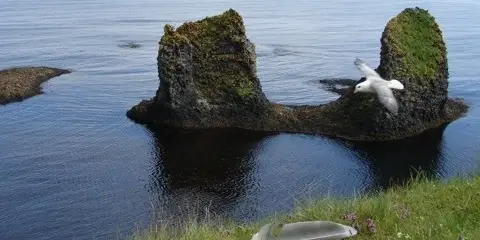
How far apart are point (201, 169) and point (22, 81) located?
36300 mm

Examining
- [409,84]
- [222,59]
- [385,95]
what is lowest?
[409,84]

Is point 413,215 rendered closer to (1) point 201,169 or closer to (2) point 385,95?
(2) point 385,95

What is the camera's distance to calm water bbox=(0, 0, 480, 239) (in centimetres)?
A: 3491

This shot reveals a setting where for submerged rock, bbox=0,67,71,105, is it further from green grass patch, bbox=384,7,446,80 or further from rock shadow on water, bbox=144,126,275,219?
green grass patch, bbox=384,7,446,80

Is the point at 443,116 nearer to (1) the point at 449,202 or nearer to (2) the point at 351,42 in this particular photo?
(1) the point at 449,202

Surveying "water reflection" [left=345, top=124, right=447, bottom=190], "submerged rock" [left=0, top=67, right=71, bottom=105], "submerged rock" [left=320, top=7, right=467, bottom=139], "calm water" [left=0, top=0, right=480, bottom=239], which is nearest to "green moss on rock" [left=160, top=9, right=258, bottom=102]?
"calm water" [left=0, top=0, right=480, bottom=239]

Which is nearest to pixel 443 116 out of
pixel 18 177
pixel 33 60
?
pixel 18 177

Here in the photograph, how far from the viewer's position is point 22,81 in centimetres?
7094

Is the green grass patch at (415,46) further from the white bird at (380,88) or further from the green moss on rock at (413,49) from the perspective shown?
the white bird at (380,88)

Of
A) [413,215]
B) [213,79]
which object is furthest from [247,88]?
[413,215]

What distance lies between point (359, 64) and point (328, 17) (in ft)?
436

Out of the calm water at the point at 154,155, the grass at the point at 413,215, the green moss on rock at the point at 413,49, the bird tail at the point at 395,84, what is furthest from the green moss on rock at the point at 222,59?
the grass at the point at 413,215

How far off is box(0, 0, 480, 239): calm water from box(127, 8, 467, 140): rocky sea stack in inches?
78.0

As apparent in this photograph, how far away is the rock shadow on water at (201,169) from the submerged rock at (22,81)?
64.7ft
